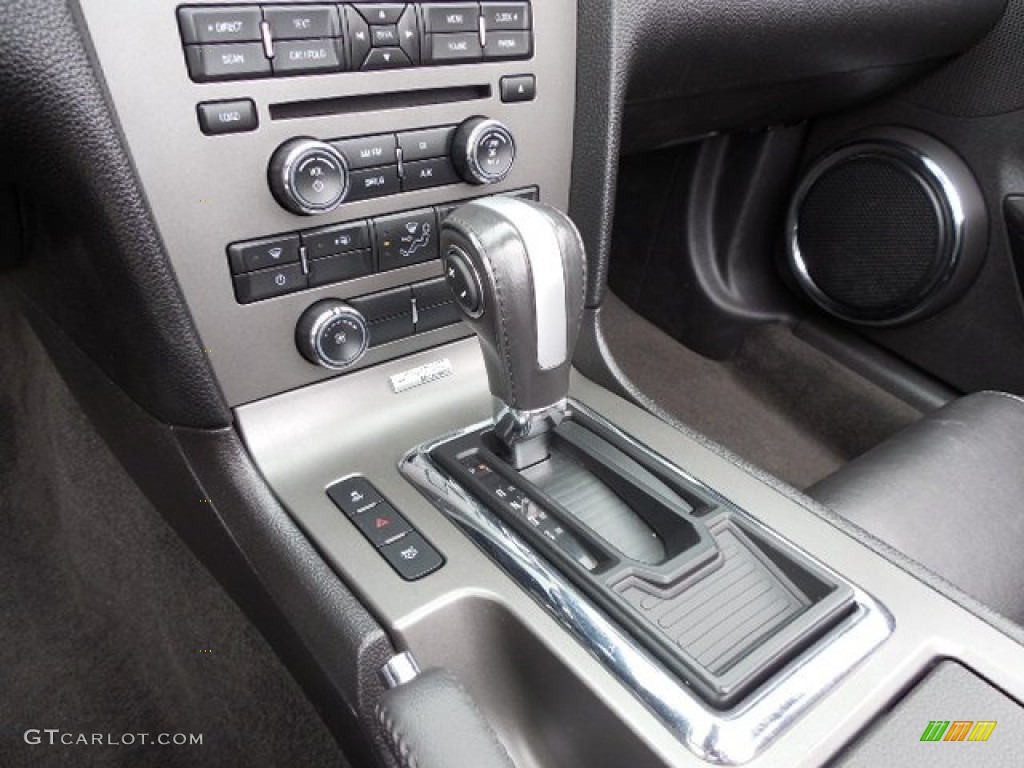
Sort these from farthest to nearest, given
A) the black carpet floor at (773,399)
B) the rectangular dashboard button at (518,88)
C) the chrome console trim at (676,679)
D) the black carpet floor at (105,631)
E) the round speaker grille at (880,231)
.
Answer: the black carpet floor at (773,399), the round speaker grille at (880,231), the black carpet floor at (105,631), the rectangular dashboard button at (518,88), the chrome console trim at (676,679)

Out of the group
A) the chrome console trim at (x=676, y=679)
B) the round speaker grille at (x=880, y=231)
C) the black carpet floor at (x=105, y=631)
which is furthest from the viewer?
the round speaker grille at (x=880, y=231)

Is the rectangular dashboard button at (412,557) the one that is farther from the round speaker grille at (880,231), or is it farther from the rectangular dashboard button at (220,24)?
the round speaker grille at (880,231)

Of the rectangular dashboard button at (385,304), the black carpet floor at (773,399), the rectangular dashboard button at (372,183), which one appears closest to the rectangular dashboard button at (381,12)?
the rectangular dashboard button at (372,183)

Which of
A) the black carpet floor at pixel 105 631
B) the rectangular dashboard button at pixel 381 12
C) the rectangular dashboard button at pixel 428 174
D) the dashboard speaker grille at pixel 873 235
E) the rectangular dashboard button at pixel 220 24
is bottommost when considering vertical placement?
the black carpet floor at pixel 105 631

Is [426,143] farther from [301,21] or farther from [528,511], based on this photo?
[528,511]

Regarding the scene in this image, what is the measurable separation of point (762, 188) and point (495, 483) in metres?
1.08

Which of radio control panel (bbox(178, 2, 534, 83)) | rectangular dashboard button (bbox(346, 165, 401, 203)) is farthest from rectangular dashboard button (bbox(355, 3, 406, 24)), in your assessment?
rectangular dashboard button (bbox(346, 165, 401, 203))

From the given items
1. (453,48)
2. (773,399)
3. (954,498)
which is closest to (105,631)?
(453,48)

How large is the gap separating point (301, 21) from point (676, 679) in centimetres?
48

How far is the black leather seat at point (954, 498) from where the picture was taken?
70cm

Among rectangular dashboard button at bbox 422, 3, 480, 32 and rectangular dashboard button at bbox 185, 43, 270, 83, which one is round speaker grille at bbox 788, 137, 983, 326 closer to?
rectangular dashboard button at bbox 422, 3, 480, 32

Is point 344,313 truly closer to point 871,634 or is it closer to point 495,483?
point 495,483

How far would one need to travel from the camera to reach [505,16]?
0.64 m

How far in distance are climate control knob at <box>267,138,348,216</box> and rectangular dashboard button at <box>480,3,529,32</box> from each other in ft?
0.56
